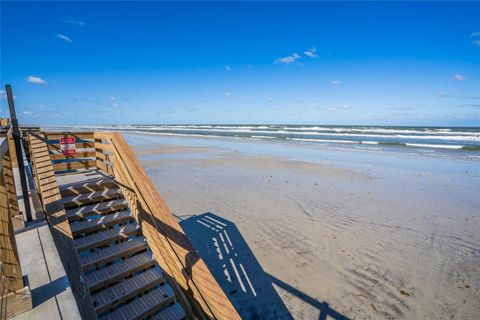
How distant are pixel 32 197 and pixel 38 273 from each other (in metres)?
3.66

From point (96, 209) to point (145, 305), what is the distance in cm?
230

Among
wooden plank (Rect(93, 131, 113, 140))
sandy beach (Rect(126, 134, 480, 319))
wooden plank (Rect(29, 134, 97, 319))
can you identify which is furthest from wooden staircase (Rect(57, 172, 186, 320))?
sandy beach (Rect(126, 134, 480, 319))

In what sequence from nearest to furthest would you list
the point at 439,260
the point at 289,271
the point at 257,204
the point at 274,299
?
the point at 274,299
the point at 289,271
the point at 439,260
the point at 257,204

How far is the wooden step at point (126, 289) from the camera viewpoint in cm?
383

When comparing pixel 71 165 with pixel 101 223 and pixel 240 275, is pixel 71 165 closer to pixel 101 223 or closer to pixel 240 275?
pixel 101 223

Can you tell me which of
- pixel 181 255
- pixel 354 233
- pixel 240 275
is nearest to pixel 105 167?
pixel 240 275

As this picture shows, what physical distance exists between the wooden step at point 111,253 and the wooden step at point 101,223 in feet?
1.66

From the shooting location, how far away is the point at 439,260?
6.03 metres

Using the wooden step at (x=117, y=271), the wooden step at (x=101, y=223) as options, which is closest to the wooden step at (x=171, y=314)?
the wooden step at (x=117, y=271)

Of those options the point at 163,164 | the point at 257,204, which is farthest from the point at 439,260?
the point at 163,164

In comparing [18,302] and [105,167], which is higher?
[105,167]

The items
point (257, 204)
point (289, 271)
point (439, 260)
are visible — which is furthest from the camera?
point (257, 204)

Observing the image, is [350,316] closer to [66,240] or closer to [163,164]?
[66,240]

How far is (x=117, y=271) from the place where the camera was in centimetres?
427
